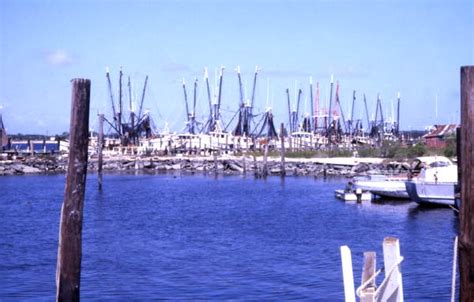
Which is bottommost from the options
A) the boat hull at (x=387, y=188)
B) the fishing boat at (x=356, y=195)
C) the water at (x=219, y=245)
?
the water at (x=219, y=245)

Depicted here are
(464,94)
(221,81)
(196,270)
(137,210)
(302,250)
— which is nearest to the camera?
(464,94)

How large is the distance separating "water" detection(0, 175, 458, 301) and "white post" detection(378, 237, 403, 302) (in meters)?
5.29

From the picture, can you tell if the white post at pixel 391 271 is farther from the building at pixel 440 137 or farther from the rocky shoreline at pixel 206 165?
the building at pixel 440 137

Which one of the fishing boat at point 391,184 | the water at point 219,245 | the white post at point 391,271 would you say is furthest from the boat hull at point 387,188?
the white post at point 391,271

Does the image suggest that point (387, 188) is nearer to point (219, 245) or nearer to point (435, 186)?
point (435, 186)

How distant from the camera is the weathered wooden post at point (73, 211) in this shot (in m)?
11.1

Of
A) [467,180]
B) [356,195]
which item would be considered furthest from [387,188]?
[467,180]

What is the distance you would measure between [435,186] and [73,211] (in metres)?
31.9

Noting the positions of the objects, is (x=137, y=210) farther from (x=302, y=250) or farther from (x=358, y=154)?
(x=358, y=154)

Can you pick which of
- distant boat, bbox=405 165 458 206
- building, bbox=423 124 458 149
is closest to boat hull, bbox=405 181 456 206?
distant boat, bbox=405 165 458 206

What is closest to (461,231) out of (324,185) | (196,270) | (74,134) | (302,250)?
(74,134)

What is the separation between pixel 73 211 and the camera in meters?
11.1

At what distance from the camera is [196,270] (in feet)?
75.0

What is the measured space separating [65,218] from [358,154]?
90434 mm
